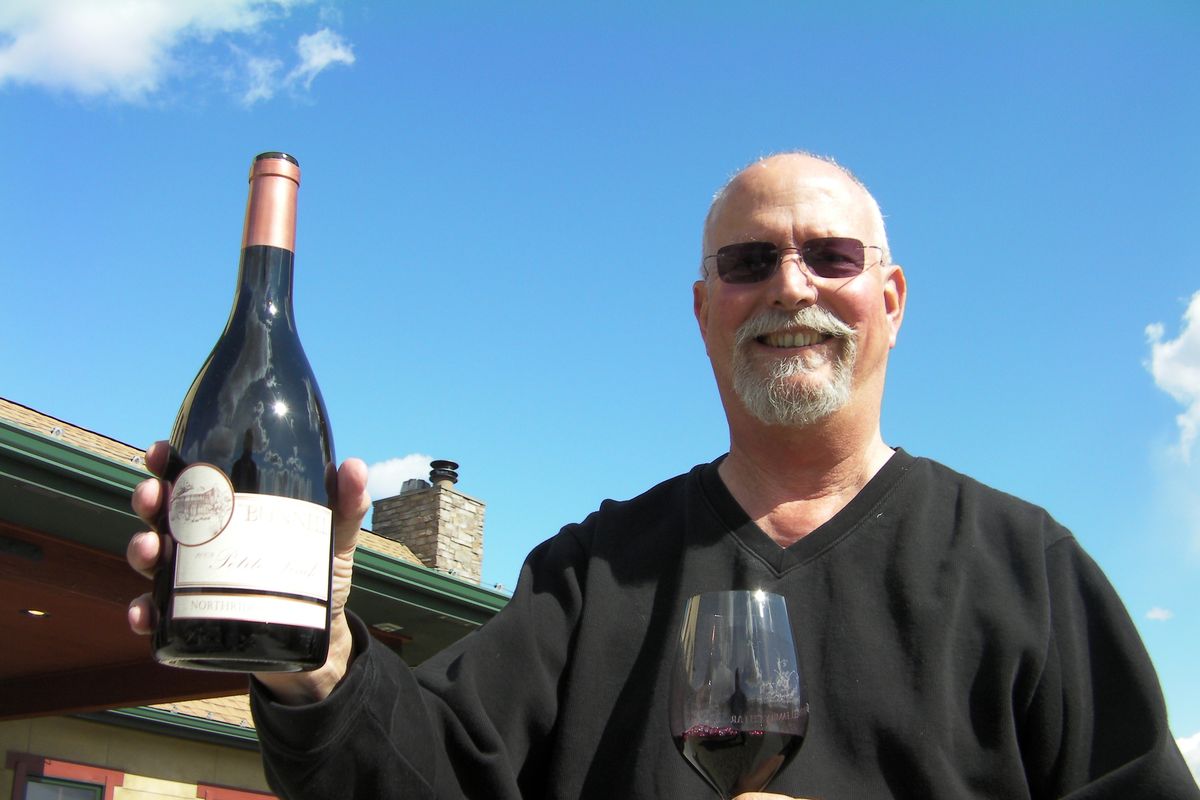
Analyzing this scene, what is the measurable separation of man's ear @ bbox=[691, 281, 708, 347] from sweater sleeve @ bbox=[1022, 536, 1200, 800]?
104 centimetres

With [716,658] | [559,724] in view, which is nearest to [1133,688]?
[716,658]

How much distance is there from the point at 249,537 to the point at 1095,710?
149cm

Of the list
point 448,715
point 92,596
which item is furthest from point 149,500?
point 92,596

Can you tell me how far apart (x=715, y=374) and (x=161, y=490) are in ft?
4.65

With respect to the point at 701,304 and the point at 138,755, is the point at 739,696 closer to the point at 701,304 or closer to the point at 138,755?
the point at 701,304

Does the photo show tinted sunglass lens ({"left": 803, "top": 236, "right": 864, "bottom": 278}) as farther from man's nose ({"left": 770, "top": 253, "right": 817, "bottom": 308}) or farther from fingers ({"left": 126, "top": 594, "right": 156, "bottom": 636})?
fingers ({"left": 126, "top": 594, "right": 156, "bottom": 636})

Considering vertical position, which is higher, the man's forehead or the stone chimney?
the stone chimney

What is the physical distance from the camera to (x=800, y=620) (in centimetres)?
232

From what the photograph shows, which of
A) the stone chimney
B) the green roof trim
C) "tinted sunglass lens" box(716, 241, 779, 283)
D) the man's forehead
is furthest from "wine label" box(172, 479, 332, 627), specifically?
the stone chimney

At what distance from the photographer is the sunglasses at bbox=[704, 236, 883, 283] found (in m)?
2.68

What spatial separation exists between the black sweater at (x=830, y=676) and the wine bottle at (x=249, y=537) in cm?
17

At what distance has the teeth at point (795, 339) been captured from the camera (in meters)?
2.63

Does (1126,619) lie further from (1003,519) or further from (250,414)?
(250,414)

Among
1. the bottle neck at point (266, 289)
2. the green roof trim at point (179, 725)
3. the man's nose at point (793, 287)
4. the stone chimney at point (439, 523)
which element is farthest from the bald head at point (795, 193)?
the stone chimney at point (439, 523)
